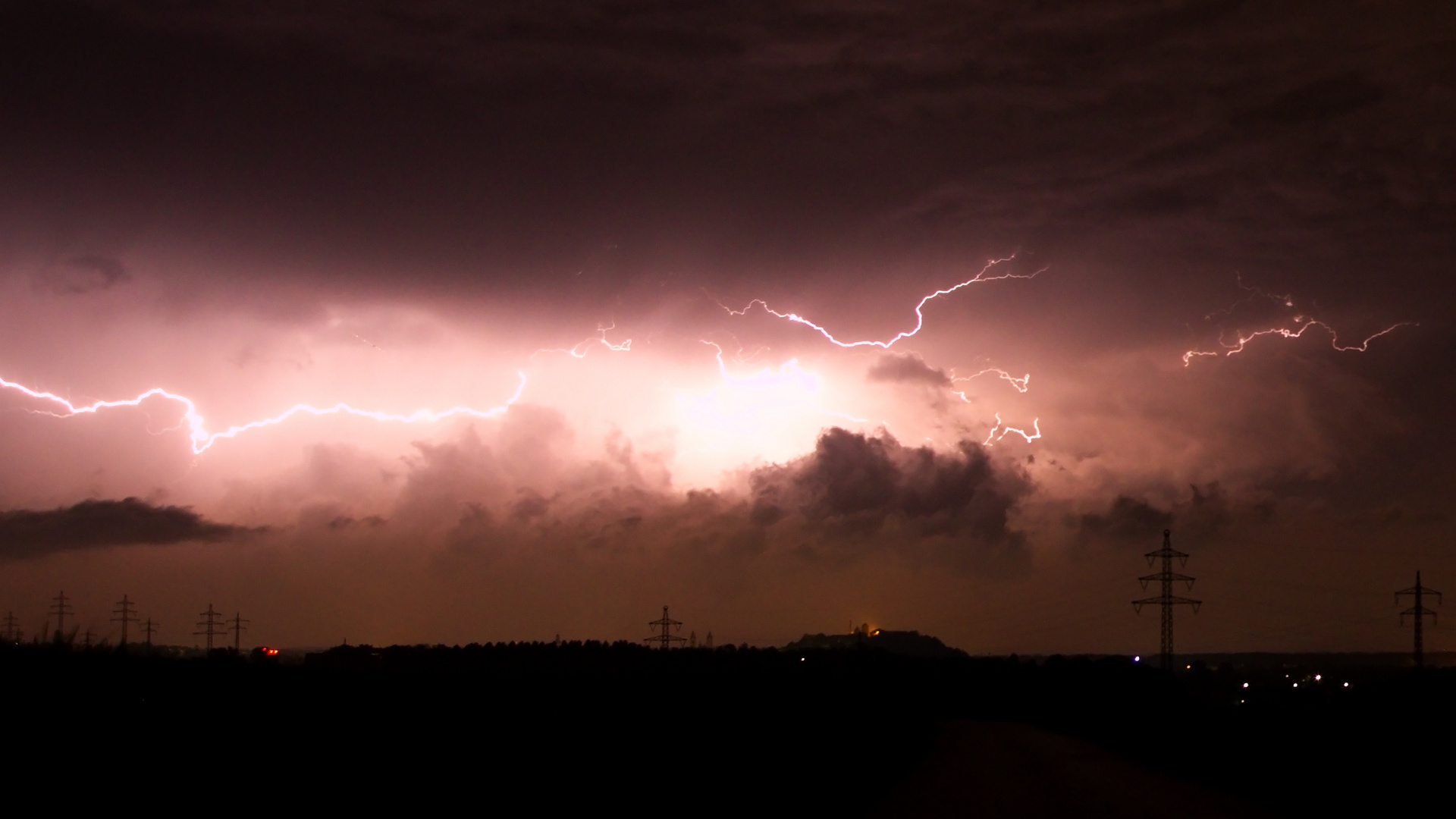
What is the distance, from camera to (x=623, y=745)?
9531mm

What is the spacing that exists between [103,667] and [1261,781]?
924 inches

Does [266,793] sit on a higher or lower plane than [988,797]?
higher

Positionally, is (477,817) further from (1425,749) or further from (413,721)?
(1425,749)

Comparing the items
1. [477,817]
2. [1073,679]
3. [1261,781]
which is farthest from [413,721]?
[1073,679]

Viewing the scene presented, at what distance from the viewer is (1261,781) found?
2303 centimetres

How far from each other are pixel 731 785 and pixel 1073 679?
64.9m

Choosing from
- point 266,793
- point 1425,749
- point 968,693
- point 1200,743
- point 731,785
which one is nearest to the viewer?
point 266,793

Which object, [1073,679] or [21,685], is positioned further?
[1073,679]

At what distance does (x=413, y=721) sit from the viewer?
285 inches

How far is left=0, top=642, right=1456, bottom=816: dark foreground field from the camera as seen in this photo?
5.39m

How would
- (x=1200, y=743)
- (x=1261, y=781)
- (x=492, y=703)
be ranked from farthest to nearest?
(x=1200, y=743) < (x=1261, y=781) < (x=492, y=703)

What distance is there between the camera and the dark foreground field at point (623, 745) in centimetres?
539

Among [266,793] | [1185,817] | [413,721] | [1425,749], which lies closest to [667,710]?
[413,721]

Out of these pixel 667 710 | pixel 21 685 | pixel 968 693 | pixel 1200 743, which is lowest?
pixel 968 693
